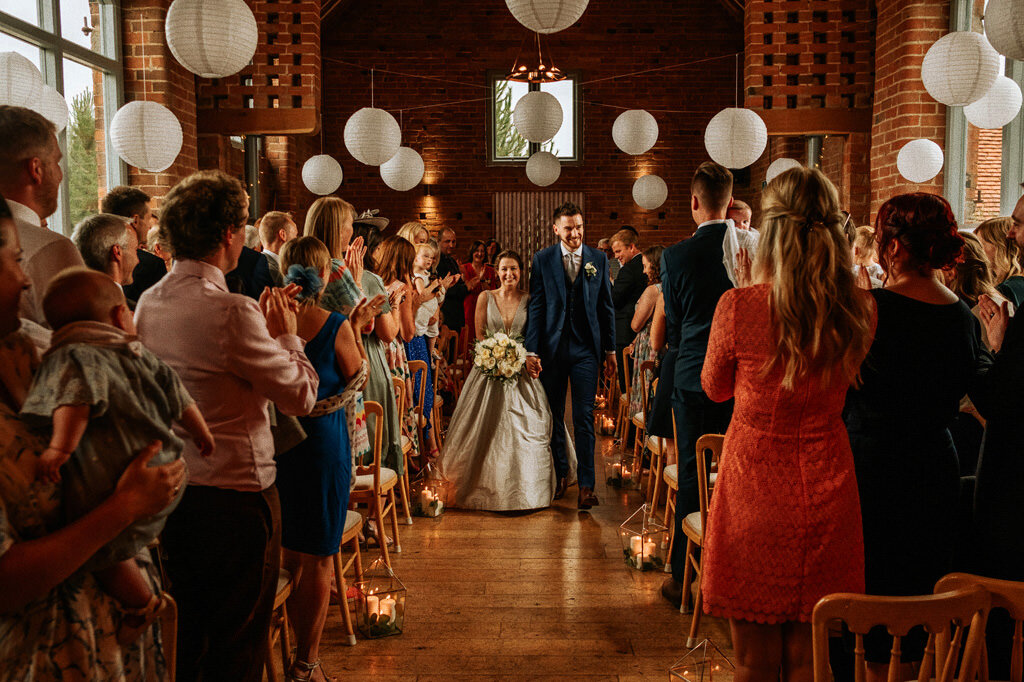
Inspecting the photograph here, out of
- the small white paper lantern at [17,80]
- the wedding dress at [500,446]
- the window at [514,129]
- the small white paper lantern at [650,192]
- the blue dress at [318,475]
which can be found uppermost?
the window at [514,129]

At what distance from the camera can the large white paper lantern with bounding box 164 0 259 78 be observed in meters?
4.01

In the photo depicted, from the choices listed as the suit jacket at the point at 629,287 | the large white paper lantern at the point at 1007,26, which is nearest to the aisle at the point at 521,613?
the suit jacket at the point at 629,287

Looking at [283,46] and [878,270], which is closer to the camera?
[878,270]

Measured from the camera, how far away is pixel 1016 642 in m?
1.48

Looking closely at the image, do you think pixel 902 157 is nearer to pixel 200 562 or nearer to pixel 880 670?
pixel 880 670

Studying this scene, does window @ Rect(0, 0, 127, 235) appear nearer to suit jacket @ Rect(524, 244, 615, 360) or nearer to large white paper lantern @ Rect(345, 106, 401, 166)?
large white paper lantern @ Rect(345, 106, 401, 166)

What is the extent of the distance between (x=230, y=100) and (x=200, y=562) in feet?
19.8

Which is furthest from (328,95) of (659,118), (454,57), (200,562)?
(200,562)

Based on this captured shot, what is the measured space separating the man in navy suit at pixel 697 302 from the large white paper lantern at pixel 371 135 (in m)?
4.46

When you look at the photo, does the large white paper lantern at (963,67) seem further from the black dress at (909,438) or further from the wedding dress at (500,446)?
the black dress at (909,438)

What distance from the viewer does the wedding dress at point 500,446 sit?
15.3 feet

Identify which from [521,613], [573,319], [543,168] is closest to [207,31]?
[573,319]

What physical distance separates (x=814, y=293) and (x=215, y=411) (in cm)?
139

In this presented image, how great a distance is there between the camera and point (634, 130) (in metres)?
8.41
